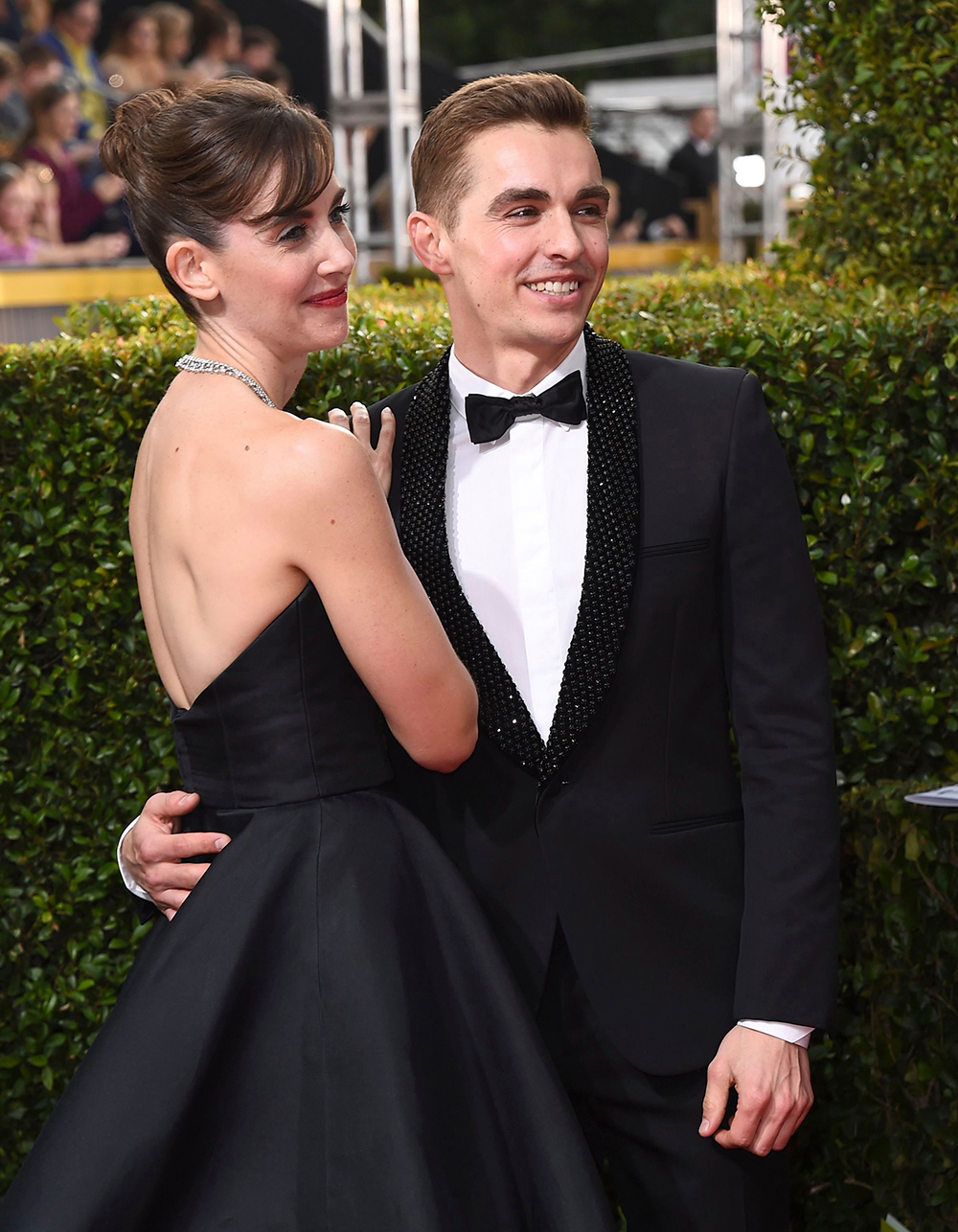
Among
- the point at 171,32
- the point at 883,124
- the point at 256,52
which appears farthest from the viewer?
the point at 256,52

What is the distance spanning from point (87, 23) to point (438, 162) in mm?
11789

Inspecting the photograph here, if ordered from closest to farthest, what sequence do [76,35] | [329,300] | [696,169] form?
1. [329,300]
2. [76,35]
3. [696,169]

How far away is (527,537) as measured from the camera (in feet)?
7.55

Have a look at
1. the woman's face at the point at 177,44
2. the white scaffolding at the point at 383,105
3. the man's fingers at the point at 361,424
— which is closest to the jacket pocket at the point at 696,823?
the man's fingers at the point at 361,424

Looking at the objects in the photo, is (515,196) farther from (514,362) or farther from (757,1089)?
(757,1089)

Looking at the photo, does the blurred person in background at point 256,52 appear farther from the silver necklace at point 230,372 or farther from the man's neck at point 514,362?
the silver necklace at point 230,372

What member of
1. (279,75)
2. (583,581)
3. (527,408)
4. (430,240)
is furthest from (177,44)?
(583,581)

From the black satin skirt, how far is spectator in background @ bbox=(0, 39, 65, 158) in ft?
34.3

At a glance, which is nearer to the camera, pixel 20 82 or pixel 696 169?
pixel 20 82

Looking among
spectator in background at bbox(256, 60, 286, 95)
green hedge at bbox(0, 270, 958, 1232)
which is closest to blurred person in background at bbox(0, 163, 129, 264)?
spectator in background at bbox(256, 60, 286, 95)

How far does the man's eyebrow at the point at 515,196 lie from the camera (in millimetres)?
2277

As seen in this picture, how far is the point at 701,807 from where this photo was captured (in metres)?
2.28

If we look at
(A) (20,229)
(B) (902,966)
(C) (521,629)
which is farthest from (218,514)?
(A) (20,229)

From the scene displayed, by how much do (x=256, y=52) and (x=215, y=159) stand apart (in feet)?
44.5
